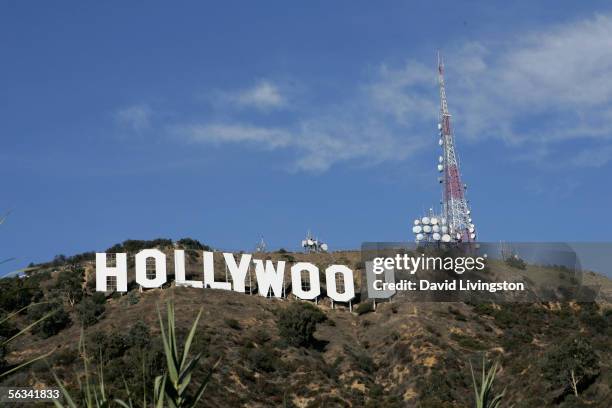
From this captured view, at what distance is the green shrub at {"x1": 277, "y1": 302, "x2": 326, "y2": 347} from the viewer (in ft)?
320

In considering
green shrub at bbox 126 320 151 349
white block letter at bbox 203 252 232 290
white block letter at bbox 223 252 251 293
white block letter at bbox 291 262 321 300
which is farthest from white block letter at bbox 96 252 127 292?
white block letter at bbox 291 262 321 300

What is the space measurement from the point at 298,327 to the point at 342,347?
5.22 meters

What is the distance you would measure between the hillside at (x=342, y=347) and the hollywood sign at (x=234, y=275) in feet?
4.85

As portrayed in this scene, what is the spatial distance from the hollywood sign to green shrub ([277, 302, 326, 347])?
990 cm

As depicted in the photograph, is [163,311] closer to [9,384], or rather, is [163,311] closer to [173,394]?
[9,384]

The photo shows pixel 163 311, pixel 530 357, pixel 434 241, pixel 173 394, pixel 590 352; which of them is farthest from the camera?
pixel 434 241

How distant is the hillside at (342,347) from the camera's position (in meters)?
79.9

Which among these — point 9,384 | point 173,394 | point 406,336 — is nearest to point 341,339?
point 406,336

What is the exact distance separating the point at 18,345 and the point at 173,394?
3465 inches

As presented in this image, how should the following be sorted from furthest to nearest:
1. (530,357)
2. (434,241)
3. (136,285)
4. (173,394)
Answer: (434,241)
(136,285)
(530,357)
(173,394)

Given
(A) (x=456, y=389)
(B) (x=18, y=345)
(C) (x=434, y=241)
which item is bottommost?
(A) (x=456, y=389)

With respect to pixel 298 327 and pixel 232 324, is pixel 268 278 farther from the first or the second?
pixel 298 327

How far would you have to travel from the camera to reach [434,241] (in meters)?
124

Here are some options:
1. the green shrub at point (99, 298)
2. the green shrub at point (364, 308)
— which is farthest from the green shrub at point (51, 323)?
the green shrub at point (364, 308)
